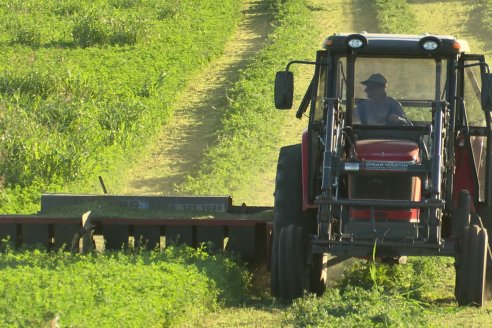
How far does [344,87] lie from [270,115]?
978 centimetres

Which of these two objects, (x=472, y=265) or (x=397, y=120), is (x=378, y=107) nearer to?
(x=397, y=120)

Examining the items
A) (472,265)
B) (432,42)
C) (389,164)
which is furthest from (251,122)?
(472,265)

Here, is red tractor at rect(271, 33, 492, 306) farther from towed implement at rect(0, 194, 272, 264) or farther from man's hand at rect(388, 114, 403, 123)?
towed implement at rect(0, 194, 272, 264)

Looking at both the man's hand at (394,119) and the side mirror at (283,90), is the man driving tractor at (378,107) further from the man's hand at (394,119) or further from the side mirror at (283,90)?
the side mirror at (283,90)

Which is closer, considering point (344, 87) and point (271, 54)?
point (344, 87)

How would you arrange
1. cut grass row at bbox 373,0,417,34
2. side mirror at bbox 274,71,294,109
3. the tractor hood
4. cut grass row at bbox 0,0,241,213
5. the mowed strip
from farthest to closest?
cut grass row at bbox 373,0,417,34 → the mowed strip → cut grass row at bbox 0,0,241,213 → side mirror at bbox 274,71,294,109 → the tractor hood

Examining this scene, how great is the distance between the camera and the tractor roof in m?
10.2

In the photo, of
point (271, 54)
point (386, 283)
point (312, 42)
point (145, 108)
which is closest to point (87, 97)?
point (145, 108)

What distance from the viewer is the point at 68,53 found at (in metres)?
23.5

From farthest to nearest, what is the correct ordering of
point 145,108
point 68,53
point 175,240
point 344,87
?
point 68,53 < point 145,108 < point 175,240 < point 344,87

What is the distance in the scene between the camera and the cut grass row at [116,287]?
26.9 feet

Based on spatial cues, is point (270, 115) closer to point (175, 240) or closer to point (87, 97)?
point (87, 97)

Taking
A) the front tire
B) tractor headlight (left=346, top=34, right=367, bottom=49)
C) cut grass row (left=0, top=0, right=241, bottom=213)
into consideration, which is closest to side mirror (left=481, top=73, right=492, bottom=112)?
tractor headlight (left=346, top=34, right=367, bottom=49)

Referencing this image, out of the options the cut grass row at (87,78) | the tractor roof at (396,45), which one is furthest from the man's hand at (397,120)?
the cut grass row at (87,78)
